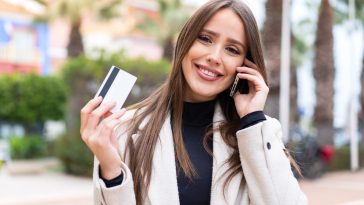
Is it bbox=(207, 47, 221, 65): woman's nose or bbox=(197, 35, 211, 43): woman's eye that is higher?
bbox=(197, 35, 211, 43): woman's eye

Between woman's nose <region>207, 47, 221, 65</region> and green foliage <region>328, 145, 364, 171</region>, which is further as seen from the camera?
green foliage <region>328, 145, 364, 171</region>

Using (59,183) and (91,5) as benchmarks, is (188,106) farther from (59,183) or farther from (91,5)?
(91,5)

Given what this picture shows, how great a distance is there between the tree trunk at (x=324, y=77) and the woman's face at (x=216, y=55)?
48.2ft

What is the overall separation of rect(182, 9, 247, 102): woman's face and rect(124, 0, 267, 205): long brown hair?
19 mm

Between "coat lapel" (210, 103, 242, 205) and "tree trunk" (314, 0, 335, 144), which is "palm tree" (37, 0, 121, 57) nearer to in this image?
"tree trunk" (314, 0, 335, 144)

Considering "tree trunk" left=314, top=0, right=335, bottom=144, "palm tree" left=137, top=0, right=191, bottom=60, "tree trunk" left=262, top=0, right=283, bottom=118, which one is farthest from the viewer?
"palm tree" left=137, top=0, right=191, bottom=60

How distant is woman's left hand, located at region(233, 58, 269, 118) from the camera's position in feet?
5.49

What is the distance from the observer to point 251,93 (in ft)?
5.71

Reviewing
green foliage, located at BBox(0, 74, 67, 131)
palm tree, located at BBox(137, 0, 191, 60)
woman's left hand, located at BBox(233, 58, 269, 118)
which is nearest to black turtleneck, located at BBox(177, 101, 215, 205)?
woman's left hand, located at BBox(233, 58, 269, 118)

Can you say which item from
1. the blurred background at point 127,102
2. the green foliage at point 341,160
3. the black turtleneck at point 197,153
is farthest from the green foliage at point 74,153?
the black turtleneck at point 197,153

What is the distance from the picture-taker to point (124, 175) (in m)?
1.50

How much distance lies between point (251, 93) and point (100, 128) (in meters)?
0.55

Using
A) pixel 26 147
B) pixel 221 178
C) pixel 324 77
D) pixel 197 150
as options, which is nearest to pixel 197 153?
pixel 197 150

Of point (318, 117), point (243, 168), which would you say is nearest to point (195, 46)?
point (243, 168)
